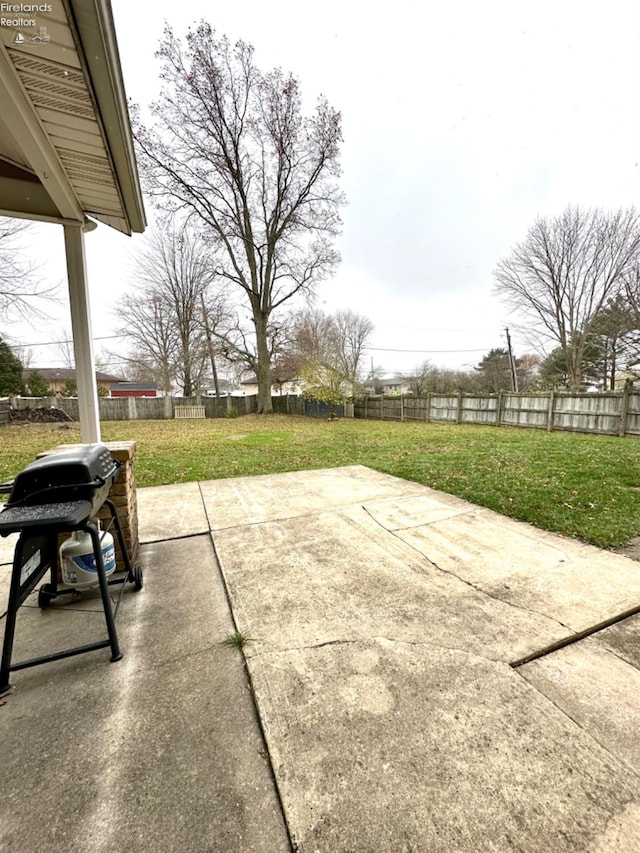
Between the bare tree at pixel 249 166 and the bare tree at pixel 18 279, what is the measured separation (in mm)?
5790

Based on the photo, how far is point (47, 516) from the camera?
133 cm

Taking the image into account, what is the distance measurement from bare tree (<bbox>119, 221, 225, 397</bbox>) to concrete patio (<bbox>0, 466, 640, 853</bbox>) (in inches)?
689

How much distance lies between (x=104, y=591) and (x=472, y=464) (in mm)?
5303

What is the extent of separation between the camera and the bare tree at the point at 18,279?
10.2 meters

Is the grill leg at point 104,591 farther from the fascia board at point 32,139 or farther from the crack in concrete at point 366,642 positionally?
the fascia board at point 32,139

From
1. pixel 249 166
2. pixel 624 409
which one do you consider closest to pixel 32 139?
pixel 624 409

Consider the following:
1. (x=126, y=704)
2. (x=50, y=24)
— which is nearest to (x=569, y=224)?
(x=50, y=24)

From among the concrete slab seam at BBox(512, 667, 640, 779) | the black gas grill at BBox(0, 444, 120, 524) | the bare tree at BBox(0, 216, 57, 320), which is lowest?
the concrete slab seam at BBox(512, 667, 640, 779)

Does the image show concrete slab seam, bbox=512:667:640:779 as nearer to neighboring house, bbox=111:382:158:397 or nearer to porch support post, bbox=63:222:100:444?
porch support post, bbox=63:222:100:444

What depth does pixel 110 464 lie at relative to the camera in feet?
5.92

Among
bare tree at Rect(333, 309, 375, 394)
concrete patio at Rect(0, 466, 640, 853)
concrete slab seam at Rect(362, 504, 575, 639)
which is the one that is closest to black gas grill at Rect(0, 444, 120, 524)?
concrete patio at Rect(0, 466, 640, 853)

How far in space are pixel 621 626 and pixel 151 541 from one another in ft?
10.4

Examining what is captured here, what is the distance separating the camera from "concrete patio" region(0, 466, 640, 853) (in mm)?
933

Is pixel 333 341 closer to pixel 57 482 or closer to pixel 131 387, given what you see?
pixel 131 387
